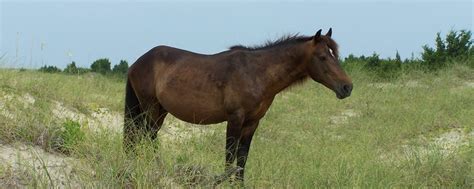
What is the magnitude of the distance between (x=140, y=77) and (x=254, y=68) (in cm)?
121

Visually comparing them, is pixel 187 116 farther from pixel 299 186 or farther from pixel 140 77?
pixel 299 186

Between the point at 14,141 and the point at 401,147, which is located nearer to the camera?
the point at 14,141

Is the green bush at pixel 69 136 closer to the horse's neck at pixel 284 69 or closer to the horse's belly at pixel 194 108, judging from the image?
the horse's belly at pixel 194 108

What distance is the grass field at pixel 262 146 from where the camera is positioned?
4277 millimetres

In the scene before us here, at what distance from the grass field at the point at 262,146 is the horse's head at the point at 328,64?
53 centimetres

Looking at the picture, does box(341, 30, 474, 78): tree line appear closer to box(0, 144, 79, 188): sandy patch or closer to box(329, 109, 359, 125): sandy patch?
box(329, 109, 359, 125): sandy patch

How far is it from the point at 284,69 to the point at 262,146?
2136 millimetres

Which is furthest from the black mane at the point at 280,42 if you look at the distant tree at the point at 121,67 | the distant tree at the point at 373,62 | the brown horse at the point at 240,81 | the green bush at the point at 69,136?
the distant tree at the point at 121,67

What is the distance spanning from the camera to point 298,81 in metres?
5.17

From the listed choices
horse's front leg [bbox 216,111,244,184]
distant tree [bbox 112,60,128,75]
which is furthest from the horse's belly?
distant tree [bbox 112,60,128,75]

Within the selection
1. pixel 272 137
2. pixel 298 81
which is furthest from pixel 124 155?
pixel 272 137

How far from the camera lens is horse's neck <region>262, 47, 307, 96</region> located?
5.05 meters

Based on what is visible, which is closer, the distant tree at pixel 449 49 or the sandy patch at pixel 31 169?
the sandy patch at pixel 31 169

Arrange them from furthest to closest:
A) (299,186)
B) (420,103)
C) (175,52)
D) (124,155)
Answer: (420,103) → (175,52) → (299,186) → (124,155)
